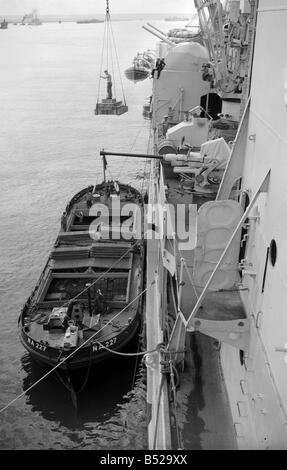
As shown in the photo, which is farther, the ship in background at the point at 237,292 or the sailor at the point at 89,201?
the sailor at the point at 89,201

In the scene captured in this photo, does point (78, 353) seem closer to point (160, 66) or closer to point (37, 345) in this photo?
point (37, 345)

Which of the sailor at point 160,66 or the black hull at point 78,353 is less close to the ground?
the sailor at point 160,66

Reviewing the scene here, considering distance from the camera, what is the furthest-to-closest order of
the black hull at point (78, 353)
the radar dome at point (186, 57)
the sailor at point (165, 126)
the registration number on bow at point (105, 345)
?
the radar dome at point (186, 57)
the sailor at point (165, 126)
the registration number on bow at point (105, 345)
the black hull at point (78, 353)

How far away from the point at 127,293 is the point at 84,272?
3.33 meters

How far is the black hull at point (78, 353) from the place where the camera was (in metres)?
17.5

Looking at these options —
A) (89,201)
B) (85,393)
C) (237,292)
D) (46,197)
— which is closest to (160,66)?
(89,201)

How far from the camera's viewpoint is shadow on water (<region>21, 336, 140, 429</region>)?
18000 millimetres

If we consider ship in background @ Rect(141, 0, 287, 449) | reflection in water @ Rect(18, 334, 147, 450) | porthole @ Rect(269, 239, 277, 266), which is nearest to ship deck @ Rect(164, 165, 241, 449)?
ship in background @ Rect(141, 0, 287, 449)

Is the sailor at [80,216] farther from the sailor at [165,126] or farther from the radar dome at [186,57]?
the radar dome at [186,57]

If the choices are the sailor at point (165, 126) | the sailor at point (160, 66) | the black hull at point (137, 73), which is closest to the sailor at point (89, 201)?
the sailor at point (165, 126)

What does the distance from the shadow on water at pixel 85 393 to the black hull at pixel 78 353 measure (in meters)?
0.76

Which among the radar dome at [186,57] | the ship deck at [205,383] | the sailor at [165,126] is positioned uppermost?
the radar dome at [186,57]

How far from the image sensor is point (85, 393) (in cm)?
1867

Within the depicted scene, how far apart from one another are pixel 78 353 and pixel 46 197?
23.9m
